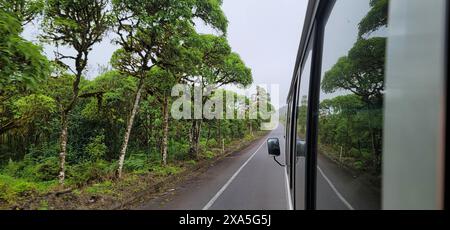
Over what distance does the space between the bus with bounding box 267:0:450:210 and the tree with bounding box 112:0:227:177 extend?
670cm

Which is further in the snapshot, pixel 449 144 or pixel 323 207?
pixel 323 207

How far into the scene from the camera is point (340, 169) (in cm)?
134

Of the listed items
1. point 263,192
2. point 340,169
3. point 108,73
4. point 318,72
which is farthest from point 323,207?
point 108,73

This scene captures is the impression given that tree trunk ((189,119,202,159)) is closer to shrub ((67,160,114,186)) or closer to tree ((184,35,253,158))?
tree ((184,35,253,158))

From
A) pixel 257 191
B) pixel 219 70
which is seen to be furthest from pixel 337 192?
pixel 219 70

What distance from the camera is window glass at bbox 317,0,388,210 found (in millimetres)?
913

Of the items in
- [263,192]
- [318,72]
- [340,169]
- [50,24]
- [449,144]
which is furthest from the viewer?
[263,192]

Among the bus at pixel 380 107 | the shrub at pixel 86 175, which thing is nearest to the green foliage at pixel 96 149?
the shrub at pixel 86 175

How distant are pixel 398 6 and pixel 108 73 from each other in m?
11.8

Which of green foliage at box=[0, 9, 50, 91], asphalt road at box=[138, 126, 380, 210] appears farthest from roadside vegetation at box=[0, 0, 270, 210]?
asphalt road at box=[138, 126, 380, 210]

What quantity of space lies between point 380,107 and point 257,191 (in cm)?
822

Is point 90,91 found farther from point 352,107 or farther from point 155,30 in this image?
point 352,107

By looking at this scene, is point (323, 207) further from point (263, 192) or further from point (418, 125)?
point (263, 192)

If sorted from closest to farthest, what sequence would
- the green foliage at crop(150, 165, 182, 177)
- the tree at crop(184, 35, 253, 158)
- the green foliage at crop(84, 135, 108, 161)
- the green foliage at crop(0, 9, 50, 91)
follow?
the green foliage at crop(0, 9, 50, 91), the green foliage at crop(150, 165, 182, 177), the green foliage at crop(84, 135, 108, 161), the tree at crop(184, 35, 253, 158)
